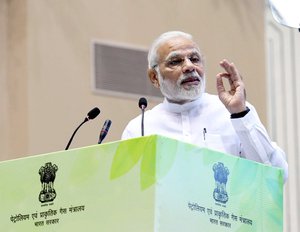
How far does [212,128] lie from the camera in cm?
520

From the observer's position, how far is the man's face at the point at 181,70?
520cm

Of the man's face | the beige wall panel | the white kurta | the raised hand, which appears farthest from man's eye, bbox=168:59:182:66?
the beige wall panel

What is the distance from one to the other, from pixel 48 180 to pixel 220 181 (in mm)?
650

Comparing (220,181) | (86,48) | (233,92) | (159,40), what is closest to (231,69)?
(233,92)

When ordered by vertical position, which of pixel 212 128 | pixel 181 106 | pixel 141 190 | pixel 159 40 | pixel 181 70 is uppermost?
pixel 159 40

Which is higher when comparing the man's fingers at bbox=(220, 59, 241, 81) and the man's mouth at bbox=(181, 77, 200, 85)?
the man's mouth at bbox=(181, 77, 200, 85)

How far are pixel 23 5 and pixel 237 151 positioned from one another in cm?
371

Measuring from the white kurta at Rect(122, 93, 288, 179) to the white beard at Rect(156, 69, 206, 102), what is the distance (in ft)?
0.17

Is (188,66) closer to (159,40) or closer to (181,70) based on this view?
(181,70)

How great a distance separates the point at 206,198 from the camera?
13.3 ft

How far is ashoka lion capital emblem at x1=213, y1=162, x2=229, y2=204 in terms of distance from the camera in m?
4.09

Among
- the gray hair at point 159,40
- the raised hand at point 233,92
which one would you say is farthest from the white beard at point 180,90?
the raised hand at point 233,92

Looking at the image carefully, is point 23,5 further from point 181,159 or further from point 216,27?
point 181,159

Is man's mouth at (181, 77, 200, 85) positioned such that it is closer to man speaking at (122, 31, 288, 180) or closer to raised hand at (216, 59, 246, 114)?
man speaking at (122, 31, 288, 180)
